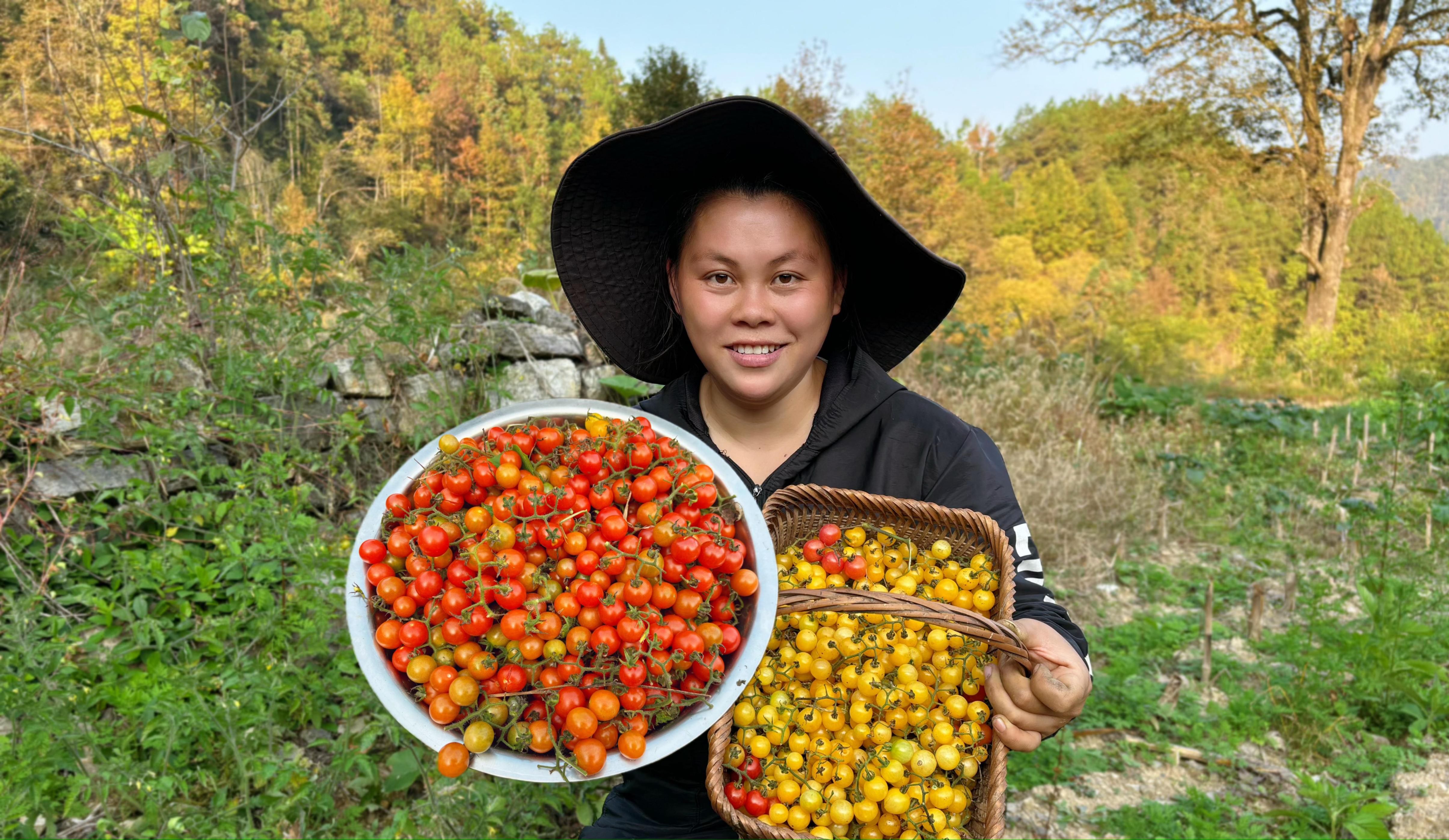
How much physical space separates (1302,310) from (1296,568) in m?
29.8

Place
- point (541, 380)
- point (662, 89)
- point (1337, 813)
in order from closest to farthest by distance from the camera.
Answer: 1. point (1337, 813)
2. point (541, 380)
3. point (662, 89)

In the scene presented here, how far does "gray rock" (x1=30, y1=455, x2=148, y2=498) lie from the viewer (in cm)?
273

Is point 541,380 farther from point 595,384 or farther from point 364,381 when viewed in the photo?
point 364,381

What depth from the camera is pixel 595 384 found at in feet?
14.2

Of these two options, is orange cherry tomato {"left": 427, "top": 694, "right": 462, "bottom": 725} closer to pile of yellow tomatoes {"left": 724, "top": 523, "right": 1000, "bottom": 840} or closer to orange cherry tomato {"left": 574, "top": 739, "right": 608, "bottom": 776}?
orange cherry tomato {"left": 574, "top": 739, "right": 608, "bottom": 776}

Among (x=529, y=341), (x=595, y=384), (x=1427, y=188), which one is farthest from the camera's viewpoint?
(x=1427, y=188)

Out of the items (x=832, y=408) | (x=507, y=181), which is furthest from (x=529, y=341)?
(x=507, y=181)

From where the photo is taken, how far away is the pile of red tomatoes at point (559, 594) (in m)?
0.95

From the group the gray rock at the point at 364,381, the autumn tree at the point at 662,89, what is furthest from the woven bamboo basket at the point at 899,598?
the autumn tree at the point at 662,89

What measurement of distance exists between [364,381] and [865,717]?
3181 mm

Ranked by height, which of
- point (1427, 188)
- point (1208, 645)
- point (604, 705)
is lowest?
point (1208, 645)

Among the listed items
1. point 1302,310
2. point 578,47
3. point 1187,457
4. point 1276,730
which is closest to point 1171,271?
point 1302,310

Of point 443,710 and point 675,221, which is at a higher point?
point 675,221

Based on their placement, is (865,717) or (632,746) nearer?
(632,746)
